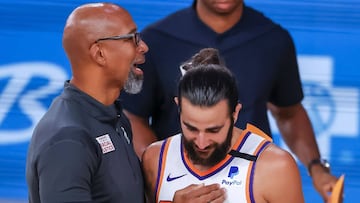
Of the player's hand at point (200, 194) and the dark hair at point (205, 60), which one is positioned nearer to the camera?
the player's hand at point (200, 194)

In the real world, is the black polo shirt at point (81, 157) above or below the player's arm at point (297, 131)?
above

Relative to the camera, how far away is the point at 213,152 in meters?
2.55

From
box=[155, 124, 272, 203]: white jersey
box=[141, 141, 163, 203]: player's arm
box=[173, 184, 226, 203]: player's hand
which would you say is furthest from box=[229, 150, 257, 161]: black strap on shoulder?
box=[141, 141, 163, 203]: player's arm

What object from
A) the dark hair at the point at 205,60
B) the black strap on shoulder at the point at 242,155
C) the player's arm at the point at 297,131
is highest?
the dark hair at the point at 205,60

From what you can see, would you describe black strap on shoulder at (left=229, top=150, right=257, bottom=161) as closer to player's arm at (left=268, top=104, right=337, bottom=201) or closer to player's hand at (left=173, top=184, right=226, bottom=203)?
player's hand at (left=173, top=184, right=226, bottom=203)

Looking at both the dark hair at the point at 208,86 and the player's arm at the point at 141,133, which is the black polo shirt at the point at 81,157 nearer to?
the dark hair at the point at 208,86

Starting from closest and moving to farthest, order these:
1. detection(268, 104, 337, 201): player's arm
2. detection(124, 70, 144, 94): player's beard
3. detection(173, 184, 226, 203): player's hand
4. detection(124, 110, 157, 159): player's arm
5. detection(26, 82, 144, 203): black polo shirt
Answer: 1. detection(26, 82, 144, 203): black polo shirt
2. detection(173, 184, 226, 203): player's hand
3. detection(124, 70, 144, 94): player's beard
4. detection(124, 110, 157, 159): player's arm
5. detection(268, 104, 337, 201): player's arm

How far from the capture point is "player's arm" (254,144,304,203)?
99.7 inches

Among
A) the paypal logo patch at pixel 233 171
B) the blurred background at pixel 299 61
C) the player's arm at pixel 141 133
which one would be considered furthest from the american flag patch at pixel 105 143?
the blurred background at pixel 299 61

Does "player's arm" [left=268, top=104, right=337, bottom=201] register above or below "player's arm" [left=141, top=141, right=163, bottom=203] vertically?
below

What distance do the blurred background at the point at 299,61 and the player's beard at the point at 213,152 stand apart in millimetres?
1630

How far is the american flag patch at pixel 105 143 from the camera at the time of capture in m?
2.48

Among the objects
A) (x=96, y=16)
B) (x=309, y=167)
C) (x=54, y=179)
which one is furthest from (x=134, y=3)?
(x=54, y=179)

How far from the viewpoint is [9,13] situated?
4.25m
